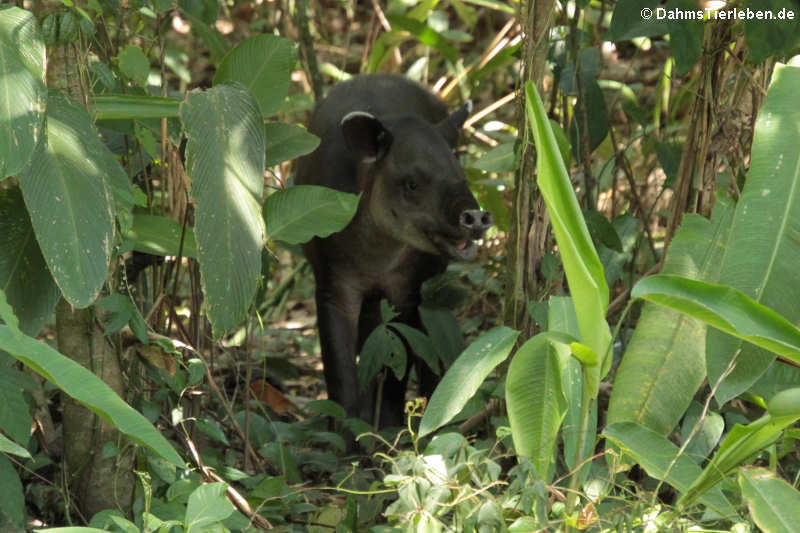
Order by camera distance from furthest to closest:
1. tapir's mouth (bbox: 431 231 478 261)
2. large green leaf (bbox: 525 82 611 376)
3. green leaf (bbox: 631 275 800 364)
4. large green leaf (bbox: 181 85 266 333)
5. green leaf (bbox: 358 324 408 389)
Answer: tapir's mouth (bbox: 431 231 478 261) → green leaf (bbox: 358 324 408 389) → large green leaf (bbox: 181 85 266 333) → large green leaf (bbox: 525 82 611 376) → green leaf (bbox: 631 275 800 364)

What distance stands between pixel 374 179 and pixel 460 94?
1.84 m

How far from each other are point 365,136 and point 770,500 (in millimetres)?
2640

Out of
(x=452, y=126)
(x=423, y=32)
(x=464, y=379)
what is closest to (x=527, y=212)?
(x=464, y=379)

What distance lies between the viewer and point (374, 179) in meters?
4.80

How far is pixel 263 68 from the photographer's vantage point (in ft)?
11.0

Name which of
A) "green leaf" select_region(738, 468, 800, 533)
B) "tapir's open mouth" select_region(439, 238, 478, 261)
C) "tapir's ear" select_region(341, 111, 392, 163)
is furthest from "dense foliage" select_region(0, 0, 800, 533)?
"tapir's ear" select_region(341, 111, 392, 163)

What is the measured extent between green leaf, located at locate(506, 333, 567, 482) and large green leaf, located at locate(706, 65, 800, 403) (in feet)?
1.28

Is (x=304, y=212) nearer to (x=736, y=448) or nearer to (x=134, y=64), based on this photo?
(x=134, y=64)

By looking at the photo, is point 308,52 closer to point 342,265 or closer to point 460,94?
point 460,94

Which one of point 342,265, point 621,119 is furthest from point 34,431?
point 621,119

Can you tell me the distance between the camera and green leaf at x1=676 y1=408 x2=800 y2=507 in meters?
2.37

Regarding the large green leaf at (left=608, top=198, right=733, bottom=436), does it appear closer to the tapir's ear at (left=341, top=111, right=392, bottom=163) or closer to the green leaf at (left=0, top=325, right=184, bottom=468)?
the green leaf at (left=0, top=325, right=184, bottom=468)

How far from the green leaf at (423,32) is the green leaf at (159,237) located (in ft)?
9.18

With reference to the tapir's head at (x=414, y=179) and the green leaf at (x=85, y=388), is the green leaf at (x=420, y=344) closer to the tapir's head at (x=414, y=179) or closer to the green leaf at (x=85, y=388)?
the tapir's head at (x=414, y=179)
